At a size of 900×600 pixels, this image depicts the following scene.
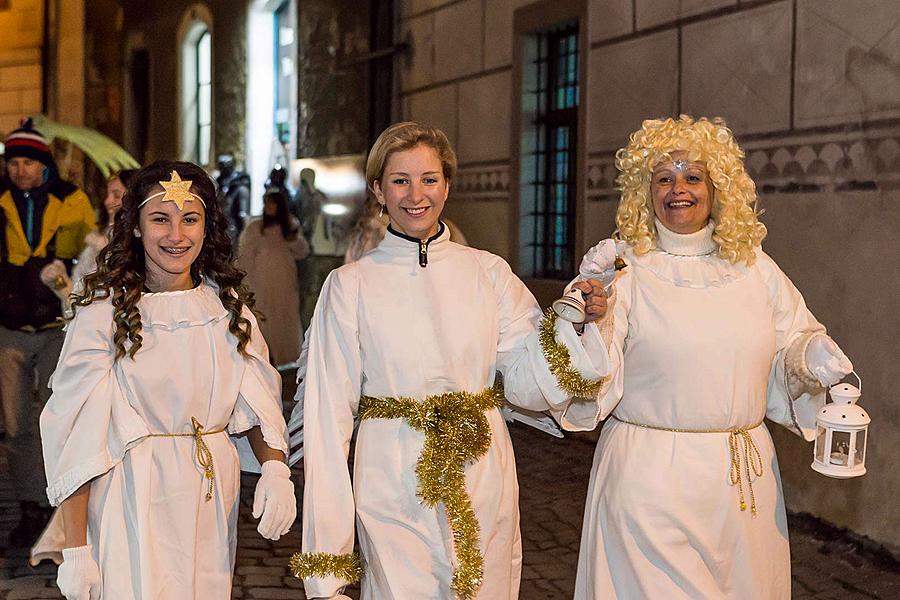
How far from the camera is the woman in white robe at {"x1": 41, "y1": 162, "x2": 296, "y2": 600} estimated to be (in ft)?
11.4

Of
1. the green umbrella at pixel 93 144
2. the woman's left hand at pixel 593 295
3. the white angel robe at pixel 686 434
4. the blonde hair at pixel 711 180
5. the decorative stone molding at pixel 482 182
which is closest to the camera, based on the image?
the woman's left hand at pixel 593 295

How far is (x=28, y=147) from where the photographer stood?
6.48 m

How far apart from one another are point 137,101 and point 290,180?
4.51 m

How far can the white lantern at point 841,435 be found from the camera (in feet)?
11.7

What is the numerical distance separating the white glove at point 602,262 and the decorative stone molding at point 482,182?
721 cm

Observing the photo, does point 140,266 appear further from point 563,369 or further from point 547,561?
point 547,561

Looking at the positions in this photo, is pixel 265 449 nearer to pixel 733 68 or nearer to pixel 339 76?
pixel 733 68

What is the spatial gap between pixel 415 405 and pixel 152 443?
0.77 meters

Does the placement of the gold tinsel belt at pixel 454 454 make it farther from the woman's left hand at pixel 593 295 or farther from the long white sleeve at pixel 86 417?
the long white sleeve at pixel 86 417

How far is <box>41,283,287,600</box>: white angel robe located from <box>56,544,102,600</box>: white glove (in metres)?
0.08

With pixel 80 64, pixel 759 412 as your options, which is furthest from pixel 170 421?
pixel 80 64

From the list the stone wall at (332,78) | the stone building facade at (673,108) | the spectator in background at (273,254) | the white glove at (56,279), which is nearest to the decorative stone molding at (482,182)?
the stone building facade at (673,108)

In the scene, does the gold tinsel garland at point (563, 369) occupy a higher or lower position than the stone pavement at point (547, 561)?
higher

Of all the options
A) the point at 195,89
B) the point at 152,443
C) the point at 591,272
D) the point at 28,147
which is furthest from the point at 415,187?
the point at 195,89
